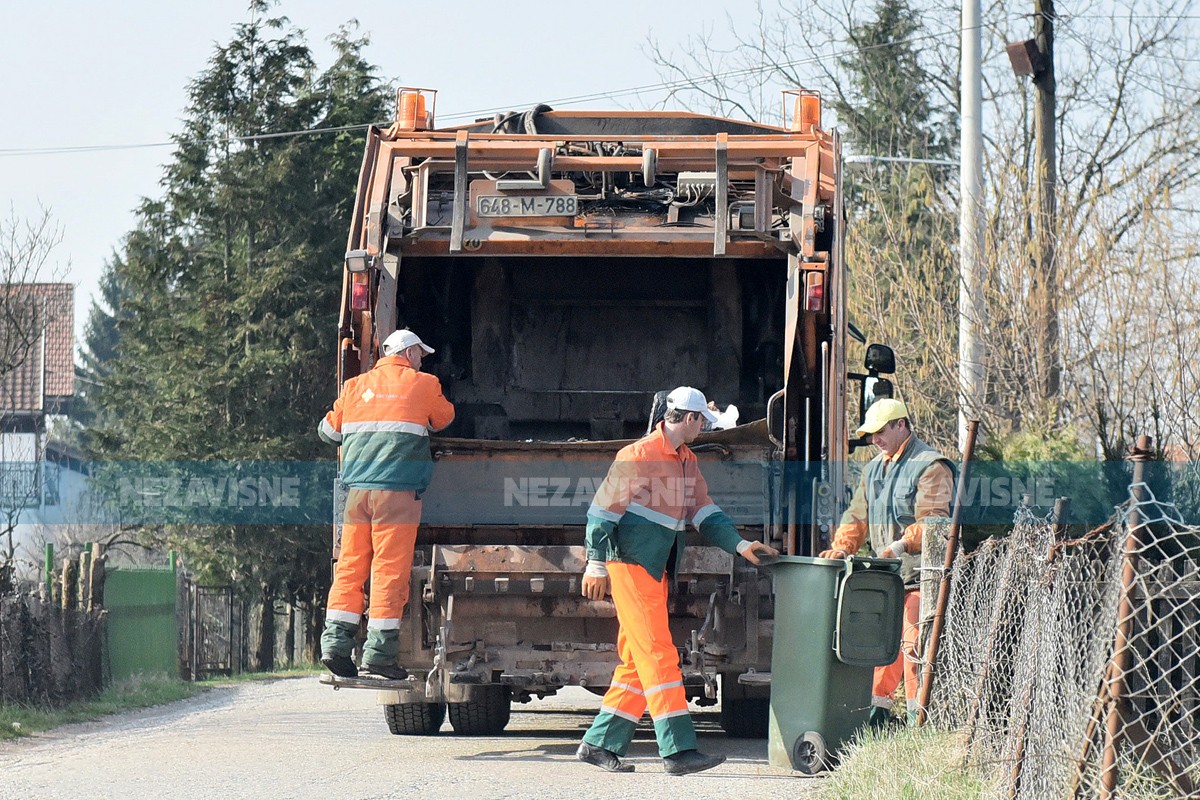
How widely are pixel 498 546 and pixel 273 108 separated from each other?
15.3 metres

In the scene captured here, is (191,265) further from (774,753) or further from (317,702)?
(774,753)

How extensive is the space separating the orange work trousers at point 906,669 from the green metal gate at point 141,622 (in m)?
7.39

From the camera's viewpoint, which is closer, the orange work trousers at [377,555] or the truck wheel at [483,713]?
the orange work trousers at [377,555]

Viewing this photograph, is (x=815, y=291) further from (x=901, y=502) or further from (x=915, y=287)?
(x=915, y=287)

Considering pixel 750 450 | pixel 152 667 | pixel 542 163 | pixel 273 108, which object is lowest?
pixel 152 667

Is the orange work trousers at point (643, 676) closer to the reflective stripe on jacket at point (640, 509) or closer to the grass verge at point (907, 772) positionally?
the reflective stripe on jacket at point (640, 509)

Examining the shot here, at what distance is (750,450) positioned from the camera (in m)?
8.22

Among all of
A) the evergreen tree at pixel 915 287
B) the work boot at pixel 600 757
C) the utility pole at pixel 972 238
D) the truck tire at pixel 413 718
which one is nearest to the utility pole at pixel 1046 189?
the utility pole at pixel 972 238

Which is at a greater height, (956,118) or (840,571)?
(956,118)

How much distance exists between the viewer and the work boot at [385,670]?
772 centimetres

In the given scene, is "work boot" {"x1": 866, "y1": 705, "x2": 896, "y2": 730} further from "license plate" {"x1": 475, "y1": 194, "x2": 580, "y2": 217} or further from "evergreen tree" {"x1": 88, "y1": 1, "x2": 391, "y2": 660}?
"evergreen tree" {"x1": 88, "y1": 1, "x2": 391, "y2": 660}

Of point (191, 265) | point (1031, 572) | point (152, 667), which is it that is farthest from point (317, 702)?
point (191, 265)

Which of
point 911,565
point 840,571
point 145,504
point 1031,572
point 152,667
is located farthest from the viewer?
point 145,504

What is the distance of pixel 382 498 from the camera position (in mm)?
7777
